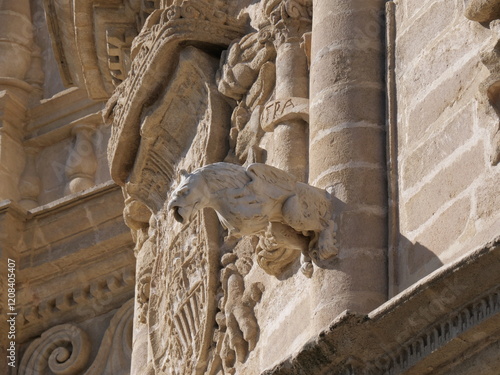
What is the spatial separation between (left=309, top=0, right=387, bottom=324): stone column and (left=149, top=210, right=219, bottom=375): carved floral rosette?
134 centimetres

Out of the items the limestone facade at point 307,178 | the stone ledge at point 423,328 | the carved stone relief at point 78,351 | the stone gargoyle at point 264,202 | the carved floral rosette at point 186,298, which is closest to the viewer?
the stone ledge at point 423,328

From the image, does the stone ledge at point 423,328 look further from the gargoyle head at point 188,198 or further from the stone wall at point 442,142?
the gargoyle head at point 188,198

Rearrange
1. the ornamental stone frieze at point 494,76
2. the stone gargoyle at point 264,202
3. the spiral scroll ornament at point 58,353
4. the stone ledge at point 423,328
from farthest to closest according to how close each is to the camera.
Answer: the spiral scroll ornament at point 58,353 < the stone gargoyle at point 264,202 < the ornamental stone frieze at point 494,76 < the stone ledge at point 423,328

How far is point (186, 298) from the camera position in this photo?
10852 mm

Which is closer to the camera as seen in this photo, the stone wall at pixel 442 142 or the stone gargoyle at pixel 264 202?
the stone wall at pixel 442 142

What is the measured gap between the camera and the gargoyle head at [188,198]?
8.50 metres

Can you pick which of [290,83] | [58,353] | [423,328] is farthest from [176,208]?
[58,353]

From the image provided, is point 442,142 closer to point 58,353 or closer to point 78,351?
point 78,351

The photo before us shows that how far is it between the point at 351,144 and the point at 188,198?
1.08 meters

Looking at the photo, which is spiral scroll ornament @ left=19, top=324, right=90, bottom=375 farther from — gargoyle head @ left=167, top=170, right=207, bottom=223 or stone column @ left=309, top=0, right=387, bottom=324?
gargoyle head @ left=167, top=170, right=207, bottom=223

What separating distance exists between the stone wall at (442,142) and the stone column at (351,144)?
0.11 meters

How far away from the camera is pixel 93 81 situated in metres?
14.7

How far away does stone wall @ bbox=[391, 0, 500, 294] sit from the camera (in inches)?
332

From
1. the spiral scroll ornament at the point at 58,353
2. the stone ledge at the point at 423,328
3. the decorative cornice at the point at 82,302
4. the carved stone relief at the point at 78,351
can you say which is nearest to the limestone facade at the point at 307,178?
the stone ledge at the point at 423,328
